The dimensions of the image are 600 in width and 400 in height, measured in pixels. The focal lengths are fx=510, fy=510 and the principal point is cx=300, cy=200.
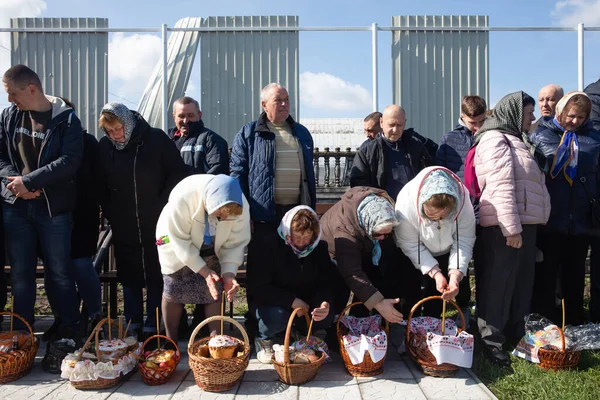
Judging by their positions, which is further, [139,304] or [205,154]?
[205,154]

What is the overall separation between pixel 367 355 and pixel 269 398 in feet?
2.24

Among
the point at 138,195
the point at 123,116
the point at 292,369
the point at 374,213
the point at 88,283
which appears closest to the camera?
the point at 292,369

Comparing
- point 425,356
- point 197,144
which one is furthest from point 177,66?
point 425,356

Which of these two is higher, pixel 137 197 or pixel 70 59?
pixel 70 59

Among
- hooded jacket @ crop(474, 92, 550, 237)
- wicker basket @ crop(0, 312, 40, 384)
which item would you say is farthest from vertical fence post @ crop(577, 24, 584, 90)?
wicker basket @ crop(0, 312, 40, 384)

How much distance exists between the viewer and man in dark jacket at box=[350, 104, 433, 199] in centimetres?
423

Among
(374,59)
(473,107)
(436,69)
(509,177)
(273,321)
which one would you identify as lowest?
(273,321)

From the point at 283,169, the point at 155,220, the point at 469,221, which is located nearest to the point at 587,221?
the point at 469,221

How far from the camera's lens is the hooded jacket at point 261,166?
3994 mm

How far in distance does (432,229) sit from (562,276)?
1526 millimetres

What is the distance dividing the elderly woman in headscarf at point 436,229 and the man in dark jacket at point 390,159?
0.61m

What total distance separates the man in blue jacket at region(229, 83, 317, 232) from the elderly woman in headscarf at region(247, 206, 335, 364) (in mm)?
432

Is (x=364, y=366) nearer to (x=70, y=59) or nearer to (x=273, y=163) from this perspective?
(x=273, y=163)

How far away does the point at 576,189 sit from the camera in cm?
394
